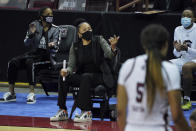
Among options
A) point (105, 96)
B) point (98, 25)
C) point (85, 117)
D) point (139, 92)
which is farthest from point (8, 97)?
point (139, 92)

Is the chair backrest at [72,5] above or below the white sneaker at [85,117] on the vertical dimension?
above

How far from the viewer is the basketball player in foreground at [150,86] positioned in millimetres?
2947

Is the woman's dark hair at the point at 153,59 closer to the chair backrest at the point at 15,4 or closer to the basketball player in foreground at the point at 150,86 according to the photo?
the basketball player in foreground at the point at 150,86

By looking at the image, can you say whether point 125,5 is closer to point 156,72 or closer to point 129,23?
point 129,23

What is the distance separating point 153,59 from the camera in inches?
116

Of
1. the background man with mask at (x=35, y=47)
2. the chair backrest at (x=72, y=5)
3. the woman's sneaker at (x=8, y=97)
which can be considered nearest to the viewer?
the background man with mask at (x=35, y=47)

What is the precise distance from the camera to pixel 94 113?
6.93 metres

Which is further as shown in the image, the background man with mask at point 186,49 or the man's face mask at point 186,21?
the man's face mask at point 186,21

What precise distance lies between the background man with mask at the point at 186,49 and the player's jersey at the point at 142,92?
16.2ft

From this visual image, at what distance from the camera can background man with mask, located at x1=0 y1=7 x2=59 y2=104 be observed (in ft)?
28.3

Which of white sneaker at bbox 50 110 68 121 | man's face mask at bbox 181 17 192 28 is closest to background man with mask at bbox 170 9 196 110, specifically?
man's face mask at bbox 181 17 192 28

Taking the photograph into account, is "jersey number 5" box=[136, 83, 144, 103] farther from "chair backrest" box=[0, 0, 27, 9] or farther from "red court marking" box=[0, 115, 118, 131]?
"chair backrest" box=[0, 0, 27, 9]

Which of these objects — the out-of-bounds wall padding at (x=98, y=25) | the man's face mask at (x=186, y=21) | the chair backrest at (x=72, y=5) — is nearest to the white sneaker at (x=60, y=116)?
the man's face mask at (x=186, y=21)

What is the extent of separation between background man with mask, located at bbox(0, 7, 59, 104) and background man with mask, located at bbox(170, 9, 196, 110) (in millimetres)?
2031
